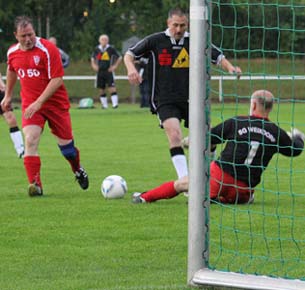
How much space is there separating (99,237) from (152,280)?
1.93 m

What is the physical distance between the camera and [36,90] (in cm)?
1150

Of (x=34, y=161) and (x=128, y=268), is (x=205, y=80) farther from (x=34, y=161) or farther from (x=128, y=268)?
(x=34, y=161)

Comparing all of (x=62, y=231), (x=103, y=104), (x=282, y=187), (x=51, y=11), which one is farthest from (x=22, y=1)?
(x=62, y=231)

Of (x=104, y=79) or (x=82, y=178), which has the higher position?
(x=82, y=178)

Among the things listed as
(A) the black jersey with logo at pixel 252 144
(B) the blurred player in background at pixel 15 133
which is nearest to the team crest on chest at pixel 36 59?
(A) the black jersey with logo at pixel 252 144

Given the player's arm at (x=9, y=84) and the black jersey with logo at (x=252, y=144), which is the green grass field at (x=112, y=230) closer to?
the black jersey with logo at (x=252, y=144)

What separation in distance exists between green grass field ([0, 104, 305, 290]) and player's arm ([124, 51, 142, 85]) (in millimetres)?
807

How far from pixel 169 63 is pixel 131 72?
0.77m

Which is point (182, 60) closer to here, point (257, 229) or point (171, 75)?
point (171, 75)

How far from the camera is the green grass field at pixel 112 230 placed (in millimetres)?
7055

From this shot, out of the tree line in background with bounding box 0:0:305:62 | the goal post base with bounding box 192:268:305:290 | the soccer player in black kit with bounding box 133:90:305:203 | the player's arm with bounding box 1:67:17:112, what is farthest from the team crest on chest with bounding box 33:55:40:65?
the tree line in background with bounding box 0:0:305:62

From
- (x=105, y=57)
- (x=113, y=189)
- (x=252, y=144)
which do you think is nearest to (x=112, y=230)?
(x=252, y=144)

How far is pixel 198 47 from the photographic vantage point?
6.54m

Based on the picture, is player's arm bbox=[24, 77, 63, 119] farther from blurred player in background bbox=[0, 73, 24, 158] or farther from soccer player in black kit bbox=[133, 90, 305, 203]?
blurred player in background bbox=[0, 73, 24, 158]
